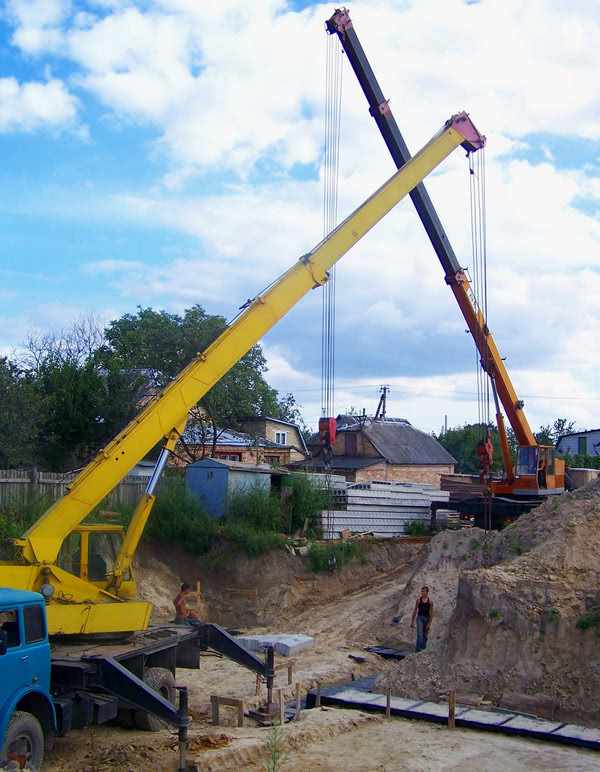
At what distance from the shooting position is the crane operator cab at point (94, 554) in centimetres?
1230

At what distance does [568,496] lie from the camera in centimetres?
1939

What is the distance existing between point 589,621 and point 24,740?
9887mm

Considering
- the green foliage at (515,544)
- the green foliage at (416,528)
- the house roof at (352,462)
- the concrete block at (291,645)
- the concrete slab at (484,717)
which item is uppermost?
the house roof at (352,462)

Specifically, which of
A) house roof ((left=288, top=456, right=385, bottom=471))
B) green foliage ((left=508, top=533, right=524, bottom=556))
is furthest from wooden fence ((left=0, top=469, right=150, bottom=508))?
house roof ((left=288, top=456, right=385, bottom=471))

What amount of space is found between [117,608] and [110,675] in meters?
1.18

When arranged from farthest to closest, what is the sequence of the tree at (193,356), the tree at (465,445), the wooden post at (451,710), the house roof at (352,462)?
the tree at (465,445) → the house roof at (352,462) → the tree at (193,356) → the wooden post at (451,710)

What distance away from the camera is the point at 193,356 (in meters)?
36.2

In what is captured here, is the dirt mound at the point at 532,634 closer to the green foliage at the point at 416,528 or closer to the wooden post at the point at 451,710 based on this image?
the wooden post at the point at 451,710

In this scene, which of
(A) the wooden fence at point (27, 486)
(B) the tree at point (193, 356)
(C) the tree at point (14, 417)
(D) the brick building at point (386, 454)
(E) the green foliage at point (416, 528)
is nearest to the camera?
(A) the wooden fence at point (27, 486)

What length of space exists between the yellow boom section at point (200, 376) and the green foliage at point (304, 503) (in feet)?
41.3

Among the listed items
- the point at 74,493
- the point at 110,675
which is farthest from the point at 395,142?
the point at 110,675

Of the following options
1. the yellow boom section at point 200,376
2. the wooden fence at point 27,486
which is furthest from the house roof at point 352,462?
the yellow boom section at point 200,376

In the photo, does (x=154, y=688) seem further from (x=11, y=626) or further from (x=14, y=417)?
(x=14, y=417)

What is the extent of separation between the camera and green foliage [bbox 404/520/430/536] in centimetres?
2859
